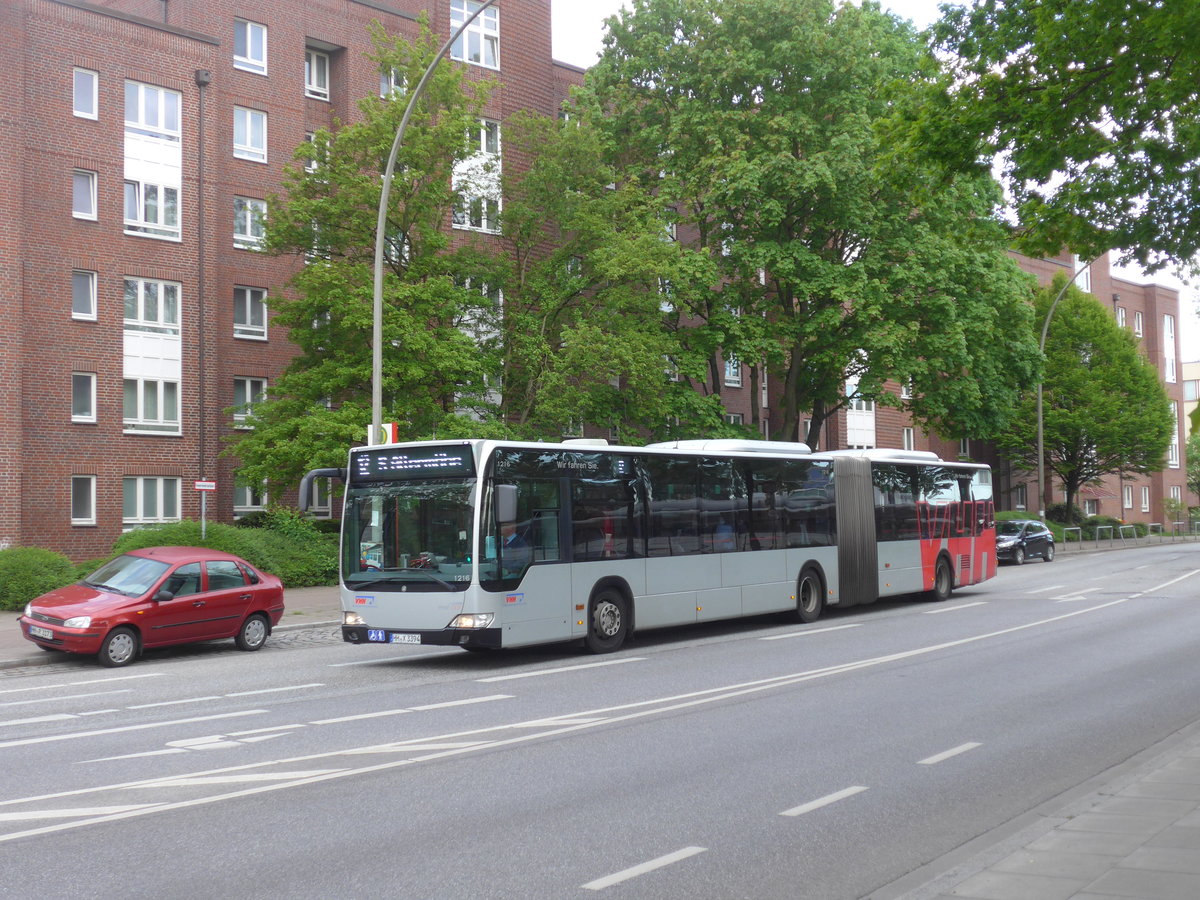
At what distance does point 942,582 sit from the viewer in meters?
25.8

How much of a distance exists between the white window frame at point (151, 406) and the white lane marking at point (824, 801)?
89.3ft

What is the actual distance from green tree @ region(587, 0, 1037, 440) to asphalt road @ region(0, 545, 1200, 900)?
1658 centimetres

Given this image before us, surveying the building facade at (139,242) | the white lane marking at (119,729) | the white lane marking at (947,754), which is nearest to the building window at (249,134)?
the building facade at (139,242)

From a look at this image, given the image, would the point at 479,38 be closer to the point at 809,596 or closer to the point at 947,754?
the point at 809,596

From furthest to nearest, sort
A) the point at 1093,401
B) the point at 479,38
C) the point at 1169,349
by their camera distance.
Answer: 1. the point at 1169,349
2. the point at 1093,401
3. the point at 479,38

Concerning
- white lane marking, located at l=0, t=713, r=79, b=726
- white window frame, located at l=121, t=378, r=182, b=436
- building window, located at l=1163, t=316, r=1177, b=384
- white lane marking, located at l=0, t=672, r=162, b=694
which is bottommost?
white lane marking, located at l=0, t=672, r=162, b=694

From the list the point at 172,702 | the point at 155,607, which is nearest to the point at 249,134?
the point at 155,607

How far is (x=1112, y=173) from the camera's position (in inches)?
516

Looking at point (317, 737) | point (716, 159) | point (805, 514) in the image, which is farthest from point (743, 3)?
point (317, 737)

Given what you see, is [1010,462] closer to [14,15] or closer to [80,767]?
[14,15]

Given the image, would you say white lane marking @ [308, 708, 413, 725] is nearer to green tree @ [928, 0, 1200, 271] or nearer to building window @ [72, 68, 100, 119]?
green tree @ [928, 0, 1200, 271]

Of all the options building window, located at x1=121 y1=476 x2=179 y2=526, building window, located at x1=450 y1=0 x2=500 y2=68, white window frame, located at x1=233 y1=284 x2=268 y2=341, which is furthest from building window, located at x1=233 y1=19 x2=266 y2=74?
building window, located at x1=121 y1=476 x2=179 y2=526

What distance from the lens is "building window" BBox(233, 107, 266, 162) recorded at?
3494 cm

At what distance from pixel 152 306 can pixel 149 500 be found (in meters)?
5.21
